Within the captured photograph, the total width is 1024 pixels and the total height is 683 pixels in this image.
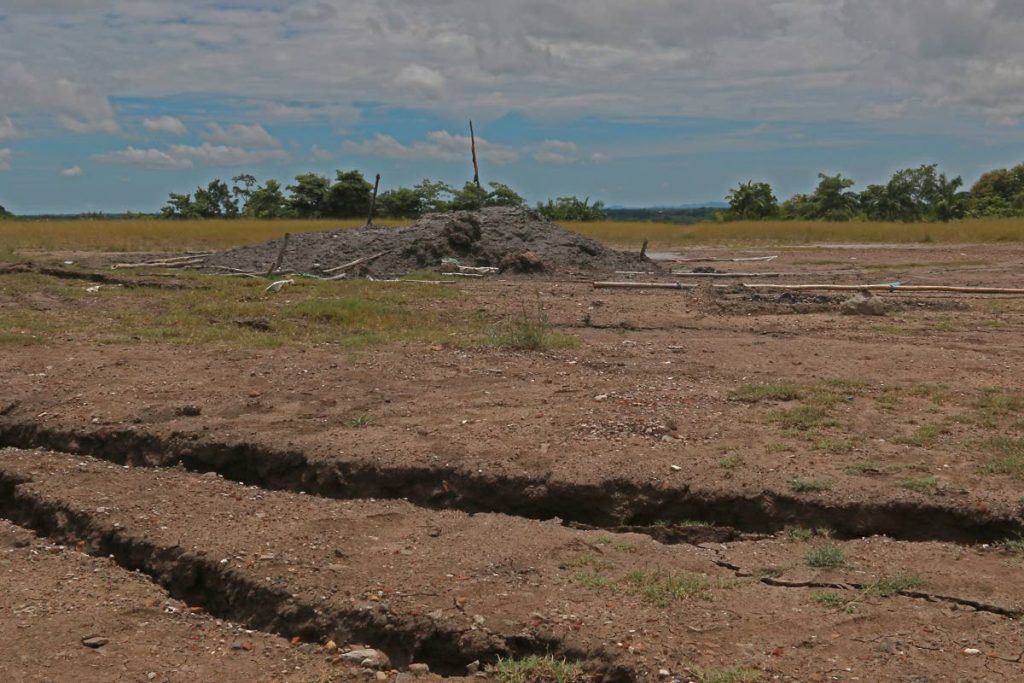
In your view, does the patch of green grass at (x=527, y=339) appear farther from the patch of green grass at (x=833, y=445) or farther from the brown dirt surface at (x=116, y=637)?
the brown dirt surface at (x=116, y=637)

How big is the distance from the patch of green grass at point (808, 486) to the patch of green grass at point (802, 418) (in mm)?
981

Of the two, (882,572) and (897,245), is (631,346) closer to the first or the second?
(882,572)

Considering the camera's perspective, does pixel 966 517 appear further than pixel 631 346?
No

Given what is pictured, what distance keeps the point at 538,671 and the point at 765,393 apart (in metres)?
3.58

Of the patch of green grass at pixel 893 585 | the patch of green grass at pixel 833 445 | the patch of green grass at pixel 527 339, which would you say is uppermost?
the patch of green grass at pixel 527 339

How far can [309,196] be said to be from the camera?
123 ft

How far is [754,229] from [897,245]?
6723mm

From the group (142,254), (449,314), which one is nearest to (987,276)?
(449,314)

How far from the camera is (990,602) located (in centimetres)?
406

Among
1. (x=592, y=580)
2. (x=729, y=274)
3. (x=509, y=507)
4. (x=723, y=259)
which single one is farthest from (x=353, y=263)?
(x=592, y=580)

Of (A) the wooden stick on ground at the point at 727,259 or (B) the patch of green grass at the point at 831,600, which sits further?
(A) the wooden stick on ground at the point at 727,259

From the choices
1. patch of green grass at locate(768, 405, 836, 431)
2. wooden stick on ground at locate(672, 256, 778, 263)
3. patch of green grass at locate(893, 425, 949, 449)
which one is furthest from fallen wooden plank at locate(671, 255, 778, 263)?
patch of green grass at locate(893, 425, 949, 449)

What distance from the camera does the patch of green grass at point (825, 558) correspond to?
4.43 metres

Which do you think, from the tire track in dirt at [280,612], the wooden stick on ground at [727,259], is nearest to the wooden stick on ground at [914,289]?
the wooden stick on ground at [727,259]
